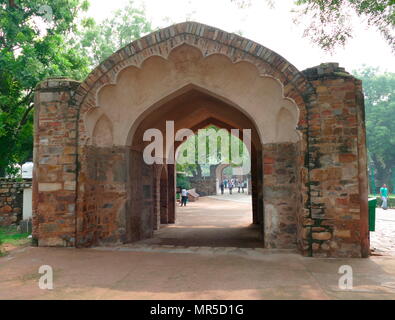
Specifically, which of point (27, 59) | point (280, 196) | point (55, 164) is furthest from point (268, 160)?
point (27, 59)

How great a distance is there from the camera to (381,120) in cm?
2845

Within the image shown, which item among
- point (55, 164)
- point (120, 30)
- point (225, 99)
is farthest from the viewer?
point (120, 30)

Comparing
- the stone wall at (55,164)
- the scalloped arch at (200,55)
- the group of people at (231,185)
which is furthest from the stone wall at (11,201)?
the group of people at (231,185)

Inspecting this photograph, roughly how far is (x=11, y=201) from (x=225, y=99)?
26.9ft

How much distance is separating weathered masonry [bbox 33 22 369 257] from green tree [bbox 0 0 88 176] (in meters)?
3.91

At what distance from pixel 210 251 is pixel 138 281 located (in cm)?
204

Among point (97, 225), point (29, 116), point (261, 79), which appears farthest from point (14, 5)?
point (261, 79)

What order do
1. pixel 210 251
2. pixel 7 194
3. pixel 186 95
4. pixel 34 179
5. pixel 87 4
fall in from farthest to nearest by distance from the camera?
pixel 87 4 < pixel 7 194 < pixel 186 95 < pixel 34 179 < pixel 210 251

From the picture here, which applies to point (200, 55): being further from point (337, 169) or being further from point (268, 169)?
point (337, 169)

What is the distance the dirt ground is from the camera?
11.5ft

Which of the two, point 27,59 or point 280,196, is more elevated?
point 27,59
